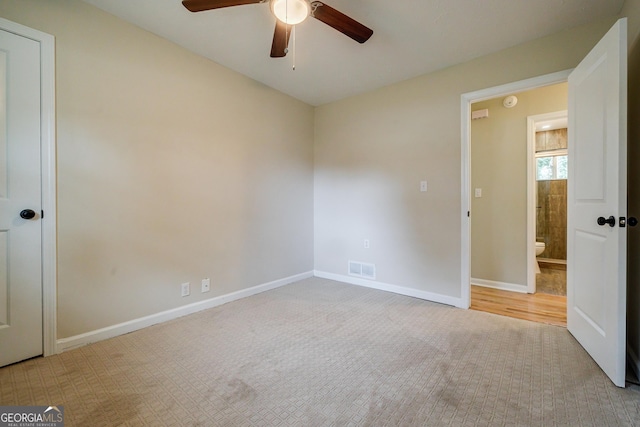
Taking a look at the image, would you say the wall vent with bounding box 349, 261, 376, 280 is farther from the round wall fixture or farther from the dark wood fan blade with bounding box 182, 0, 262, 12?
the dark wood fan blade with bounding box 182, 0, 262, 12

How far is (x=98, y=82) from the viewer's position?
2004 mm

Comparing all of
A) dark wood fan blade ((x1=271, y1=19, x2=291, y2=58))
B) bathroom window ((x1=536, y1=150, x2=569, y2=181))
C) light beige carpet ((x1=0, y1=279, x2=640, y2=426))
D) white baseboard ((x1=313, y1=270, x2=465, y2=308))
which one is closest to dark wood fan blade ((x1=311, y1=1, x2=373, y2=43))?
dark wood fan blade ((x1=271, y1=19, x2=291, y2=58))

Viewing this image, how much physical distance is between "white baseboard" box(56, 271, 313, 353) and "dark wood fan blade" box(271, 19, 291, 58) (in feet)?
7.50

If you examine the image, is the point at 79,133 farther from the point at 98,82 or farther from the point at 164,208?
the point at 164,208

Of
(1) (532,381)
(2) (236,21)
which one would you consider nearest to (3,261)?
(2) (236,21)

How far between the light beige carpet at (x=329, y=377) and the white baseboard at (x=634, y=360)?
176mm

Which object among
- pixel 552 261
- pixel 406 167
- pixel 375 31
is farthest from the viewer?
pixel 552 261

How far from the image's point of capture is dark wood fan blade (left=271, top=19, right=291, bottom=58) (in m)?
1.73

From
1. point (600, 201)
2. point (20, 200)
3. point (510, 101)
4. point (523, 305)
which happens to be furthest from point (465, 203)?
point (20, 200)

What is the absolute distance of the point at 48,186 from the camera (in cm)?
181

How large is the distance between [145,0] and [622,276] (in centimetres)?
340

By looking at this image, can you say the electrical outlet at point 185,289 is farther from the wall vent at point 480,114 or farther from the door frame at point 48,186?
the wall vent at point 480,114

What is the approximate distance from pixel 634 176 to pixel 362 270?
2442mm

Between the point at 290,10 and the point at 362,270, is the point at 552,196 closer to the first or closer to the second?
the point at 362,270
